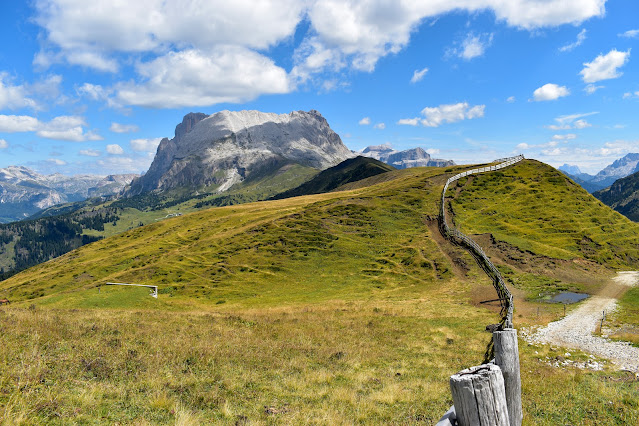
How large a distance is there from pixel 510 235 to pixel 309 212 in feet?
150

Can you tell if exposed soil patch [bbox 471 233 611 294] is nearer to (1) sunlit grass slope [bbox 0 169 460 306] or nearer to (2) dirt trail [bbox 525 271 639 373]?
(2) dirt trail [bbox 525 271 639 373]

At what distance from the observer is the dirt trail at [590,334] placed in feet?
70.7

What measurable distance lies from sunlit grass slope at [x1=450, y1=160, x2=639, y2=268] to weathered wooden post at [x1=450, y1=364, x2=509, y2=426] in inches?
2460

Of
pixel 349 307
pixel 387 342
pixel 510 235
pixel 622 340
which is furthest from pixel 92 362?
pixel 510 235

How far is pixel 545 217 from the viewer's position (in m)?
70.6

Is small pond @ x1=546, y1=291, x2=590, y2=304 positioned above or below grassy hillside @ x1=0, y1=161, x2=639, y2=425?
below

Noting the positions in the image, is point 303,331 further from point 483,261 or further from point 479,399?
point 483,261

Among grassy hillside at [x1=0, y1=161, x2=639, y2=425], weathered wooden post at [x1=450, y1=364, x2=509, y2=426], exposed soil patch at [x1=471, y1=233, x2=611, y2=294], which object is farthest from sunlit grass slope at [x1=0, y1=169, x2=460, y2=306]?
weathered wooden post at [x1=450, y1=364, x2=509, y2=426]

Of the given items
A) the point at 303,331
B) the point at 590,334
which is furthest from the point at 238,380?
the point at 590,334

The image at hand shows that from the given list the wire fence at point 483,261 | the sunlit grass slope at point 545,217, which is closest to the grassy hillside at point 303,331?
the sunlit grass slope at point 545,217

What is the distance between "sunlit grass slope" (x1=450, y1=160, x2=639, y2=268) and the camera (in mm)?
58812

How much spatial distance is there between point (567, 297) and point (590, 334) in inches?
700

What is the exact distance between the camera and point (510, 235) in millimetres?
63375

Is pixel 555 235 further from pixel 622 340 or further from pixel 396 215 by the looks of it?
pixel 622 340
